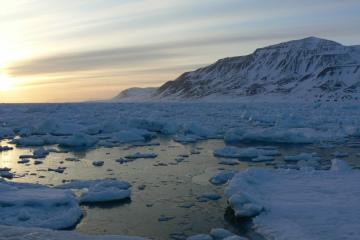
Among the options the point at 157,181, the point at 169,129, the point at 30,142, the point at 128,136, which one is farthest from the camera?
the point at 169,129

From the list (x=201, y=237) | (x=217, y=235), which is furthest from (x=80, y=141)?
(x=201, y=237)

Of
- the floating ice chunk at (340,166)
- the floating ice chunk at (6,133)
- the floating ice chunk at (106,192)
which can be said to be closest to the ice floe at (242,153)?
the floating ice chunk at (340,166)

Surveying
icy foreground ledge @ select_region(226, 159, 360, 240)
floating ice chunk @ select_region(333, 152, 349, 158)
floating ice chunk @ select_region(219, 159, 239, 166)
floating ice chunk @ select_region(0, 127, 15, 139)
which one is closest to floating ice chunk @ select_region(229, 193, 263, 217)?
icy foreground ledge @ select_region(226, 159, 360, 240)

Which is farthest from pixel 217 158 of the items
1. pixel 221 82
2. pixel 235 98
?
pixel 221 82

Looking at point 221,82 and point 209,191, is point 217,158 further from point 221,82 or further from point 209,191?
point 221,82

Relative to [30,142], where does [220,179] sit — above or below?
below

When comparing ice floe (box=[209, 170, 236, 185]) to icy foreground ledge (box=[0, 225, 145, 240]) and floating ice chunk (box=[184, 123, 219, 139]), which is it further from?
floating ice chunk (box=[184, 123, 219, 139])

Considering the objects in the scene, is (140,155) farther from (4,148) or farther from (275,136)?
(275,136)
